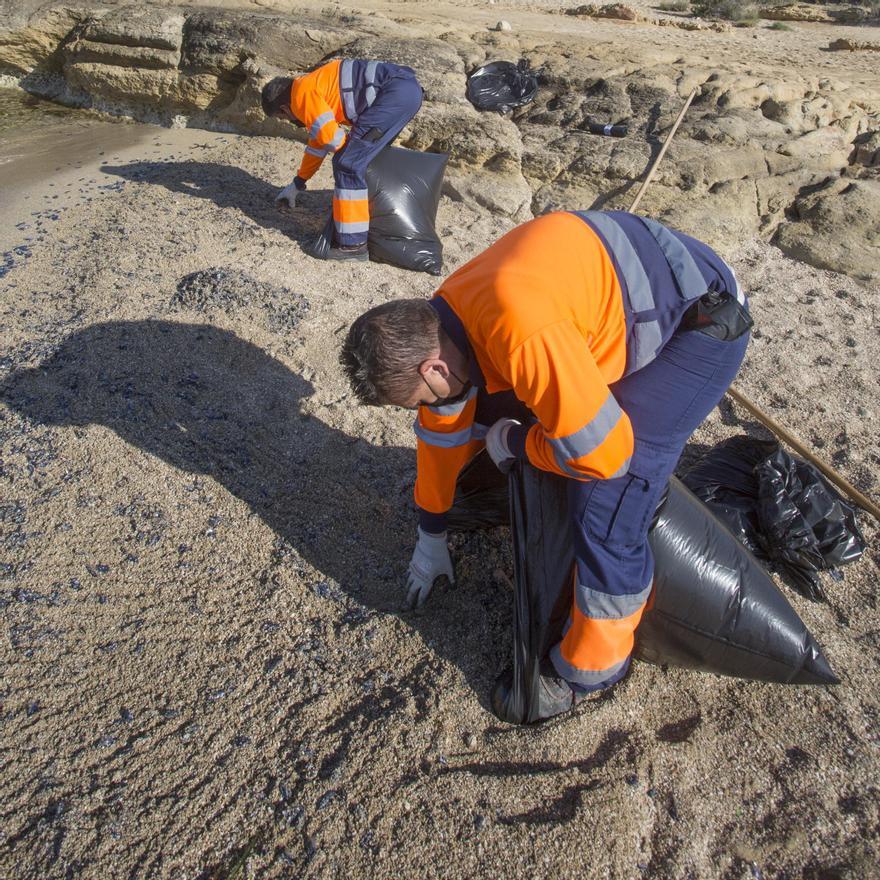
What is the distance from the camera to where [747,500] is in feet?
8.38

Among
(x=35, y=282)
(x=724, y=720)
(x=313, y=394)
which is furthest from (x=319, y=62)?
(x=724, y=720)

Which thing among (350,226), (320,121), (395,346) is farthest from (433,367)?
(320,121)

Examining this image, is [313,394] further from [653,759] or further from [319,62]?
[319,62]

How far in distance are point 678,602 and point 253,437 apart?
67.5 inches

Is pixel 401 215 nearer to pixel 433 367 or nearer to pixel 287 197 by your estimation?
pixel 287 197

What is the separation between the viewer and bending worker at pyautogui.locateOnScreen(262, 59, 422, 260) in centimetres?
391

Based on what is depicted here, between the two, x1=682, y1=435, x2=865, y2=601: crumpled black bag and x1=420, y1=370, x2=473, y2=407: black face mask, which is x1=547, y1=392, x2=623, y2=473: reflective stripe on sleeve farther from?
x1=682, y1=435, x2=865, y2=601: crumpled black bag

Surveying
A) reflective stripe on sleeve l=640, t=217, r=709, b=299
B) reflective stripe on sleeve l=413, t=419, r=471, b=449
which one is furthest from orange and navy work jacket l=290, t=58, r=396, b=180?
reflective stripe on sleeve l=640, t=217, r=709, b=299

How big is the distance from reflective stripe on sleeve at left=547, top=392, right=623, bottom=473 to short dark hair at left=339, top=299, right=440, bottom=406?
0.34 m

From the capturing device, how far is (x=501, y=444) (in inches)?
76.8

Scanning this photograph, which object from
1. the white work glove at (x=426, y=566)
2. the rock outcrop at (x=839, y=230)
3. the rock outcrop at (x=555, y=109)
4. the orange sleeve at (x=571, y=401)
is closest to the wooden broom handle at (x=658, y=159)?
the rock outcrop at (x=555, y=109)

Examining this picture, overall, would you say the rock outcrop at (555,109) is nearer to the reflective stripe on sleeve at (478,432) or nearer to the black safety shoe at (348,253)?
the black safety shoe at (348,253)

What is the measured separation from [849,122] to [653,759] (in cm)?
544

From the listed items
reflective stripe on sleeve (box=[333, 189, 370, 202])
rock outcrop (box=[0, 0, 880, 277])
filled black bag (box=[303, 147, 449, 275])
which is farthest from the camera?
rock outcrop (box=[0, 0, 880, 277])
